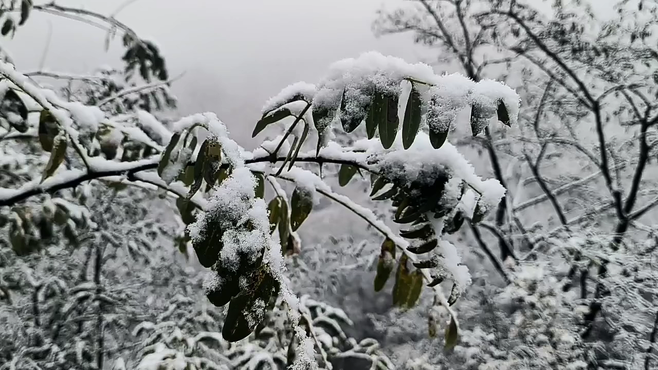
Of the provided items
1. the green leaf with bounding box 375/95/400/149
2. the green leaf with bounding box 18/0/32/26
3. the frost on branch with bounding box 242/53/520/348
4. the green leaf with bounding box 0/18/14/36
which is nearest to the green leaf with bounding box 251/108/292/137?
the frost on branch with bounding box 242/53/520/348

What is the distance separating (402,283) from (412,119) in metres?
0.33

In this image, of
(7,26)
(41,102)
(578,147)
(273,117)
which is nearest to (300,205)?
(273,117)

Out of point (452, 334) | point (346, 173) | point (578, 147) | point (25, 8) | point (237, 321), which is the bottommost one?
point (452, 334)

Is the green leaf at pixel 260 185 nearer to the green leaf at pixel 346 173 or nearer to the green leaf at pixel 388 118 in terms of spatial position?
the green leaf at pixel 346 173

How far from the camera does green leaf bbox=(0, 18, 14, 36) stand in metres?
1.08

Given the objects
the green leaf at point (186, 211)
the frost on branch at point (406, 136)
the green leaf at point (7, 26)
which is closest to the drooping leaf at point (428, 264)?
the frost on branch at point (406, 136)

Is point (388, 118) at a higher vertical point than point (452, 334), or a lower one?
higher

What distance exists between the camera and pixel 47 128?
0.73m

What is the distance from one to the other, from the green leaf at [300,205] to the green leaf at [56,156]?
1.04 feet

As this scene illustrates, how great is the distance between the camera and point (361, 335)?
3.83 m

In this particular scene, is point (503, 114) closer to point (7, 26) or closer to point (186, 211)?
point (186, 211)

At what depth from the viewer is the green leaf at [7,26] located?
1.08 metres

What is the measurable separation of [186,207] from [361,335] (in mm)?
3250

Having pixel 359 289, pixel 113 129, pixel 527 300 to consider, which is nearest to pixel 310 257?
pixel 359 289
